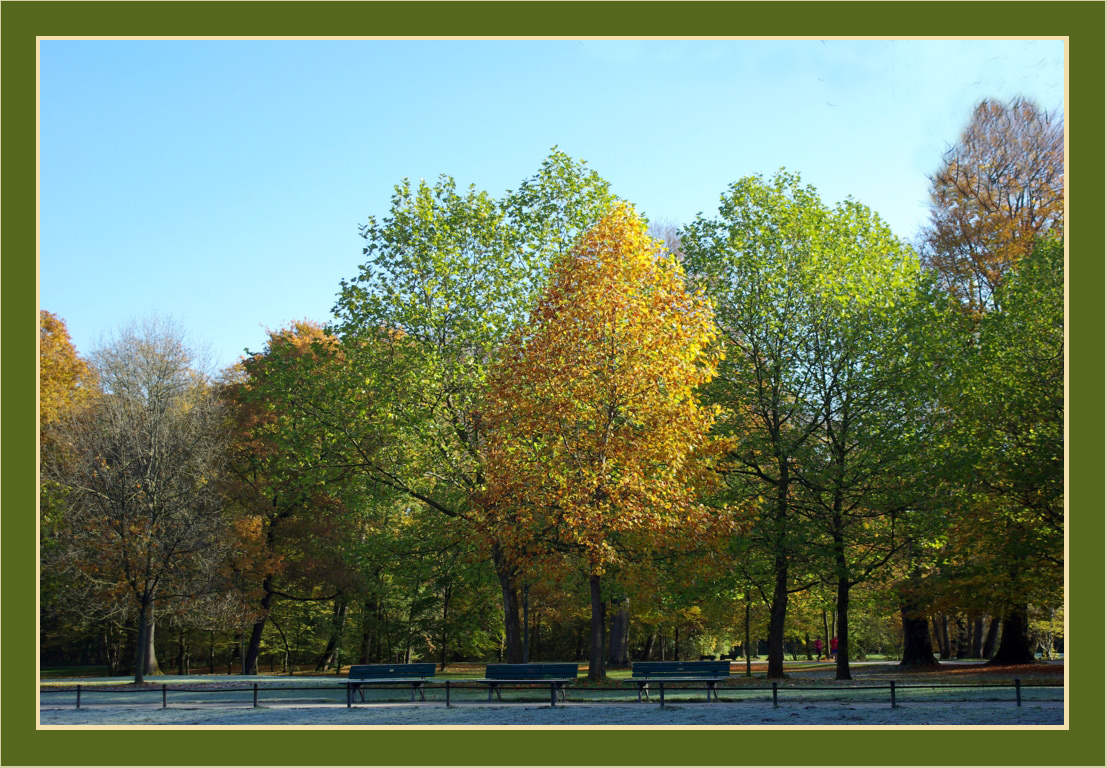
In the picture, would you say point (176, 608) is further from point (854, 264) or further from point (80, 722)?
point (854, 264)

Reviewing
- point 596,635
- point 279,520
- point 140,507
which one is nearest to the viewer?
point 596,635

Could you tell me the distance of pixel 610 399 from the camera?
18.6 metres

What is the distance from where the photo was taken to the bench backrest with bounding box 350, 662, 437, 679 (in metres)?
18.8

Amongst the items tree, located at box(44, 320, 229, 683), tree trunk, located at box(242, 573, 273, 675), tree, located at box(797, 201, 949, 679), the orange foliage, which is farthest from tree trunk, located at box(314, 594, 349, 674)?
the orange foliage

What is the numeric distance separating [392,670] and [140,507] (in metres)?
12.0

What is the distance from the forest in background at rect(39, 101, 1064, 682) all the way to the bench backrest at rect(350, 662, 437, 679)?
2976mm

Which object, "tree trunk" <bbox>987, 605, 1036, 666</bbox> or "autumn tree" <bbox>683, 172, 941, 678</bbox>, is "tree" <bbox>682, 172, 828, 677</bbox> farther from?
"tree trunk" <bbox>987, 605, 1036, 666</bbox>

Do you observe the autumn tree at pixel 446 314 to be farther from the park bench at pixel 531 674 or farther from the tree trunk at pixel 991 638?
the tree trunk at pixel 991 638

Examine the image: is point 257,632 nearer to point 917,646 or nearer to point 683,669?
point 683,669

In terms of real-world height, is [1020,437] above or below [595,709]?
above

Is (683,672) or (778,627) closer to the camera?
(683,672)

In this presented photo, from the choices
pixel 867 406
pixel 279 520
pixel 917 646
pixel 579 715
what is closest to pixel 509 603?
pixel 579 715

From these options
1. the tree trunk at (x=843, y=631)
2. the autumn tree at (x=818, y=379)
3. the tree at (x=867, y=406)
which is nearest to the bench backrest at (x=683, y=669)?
the autumn tree at (x=818, y=379)

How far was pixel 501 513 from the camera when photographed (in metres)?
20.8
